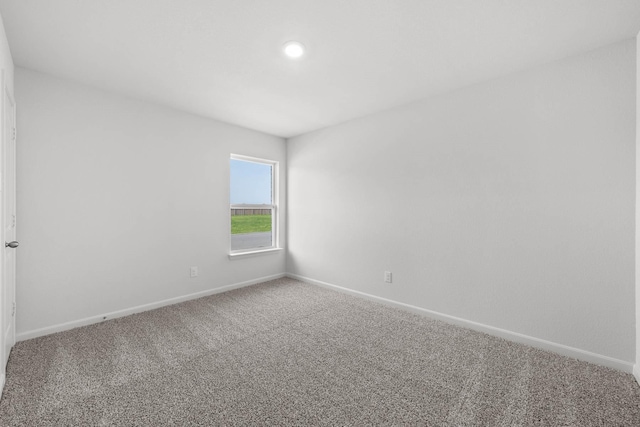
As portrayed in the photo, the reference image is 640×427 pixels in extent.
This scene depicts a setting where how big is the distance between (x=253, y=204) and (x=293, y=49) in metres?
2.56

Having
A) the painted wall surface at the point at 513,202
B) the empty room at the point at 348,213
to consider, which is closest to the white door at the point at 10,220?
the empty room at the point at 348,213

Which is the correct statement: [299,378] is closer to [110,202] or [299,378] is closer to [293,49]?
[293,49]

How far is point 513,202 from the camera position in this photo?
97.1 inches

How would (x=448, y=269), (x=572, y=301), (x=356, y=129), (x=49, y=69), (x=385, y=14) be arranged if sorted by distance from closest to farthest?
(x=385, y=14), (x=572, y=301), (x=49, y=69), (x=448, y=269), (x=356, y=129)

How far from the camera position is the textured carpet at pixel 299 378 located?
1.56m

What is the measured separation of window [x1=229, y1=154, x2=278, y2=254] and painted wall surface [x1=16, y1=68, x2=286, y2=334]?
22 centimetres

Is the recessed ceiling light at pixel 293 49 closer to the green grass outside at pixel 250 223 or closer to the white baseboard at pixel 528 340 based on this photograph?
the green grass outside at pixel 250 223

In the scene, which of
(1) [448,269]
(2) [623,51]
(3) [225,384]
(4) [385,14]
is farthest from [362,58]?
(3) [225,384]

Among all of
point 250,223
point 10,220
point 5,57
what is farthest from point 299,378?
point 5,57

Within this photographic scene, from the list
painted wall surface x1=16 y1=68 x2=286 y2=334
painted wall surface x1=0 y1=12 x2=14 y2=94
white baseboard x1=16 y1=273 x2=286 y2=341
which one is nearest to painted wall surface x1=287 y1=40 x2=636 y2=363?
white baseboard x1=16 y1=273 x2=286 y2=341

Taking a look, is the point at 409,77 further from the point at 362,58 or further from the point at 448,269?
the point at 448,269

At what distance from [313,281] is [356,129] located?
2244 millimetres

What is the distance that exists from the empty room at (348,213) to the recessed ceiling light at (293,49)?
1.2 inches

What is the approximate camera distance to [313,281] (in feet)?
13.8
